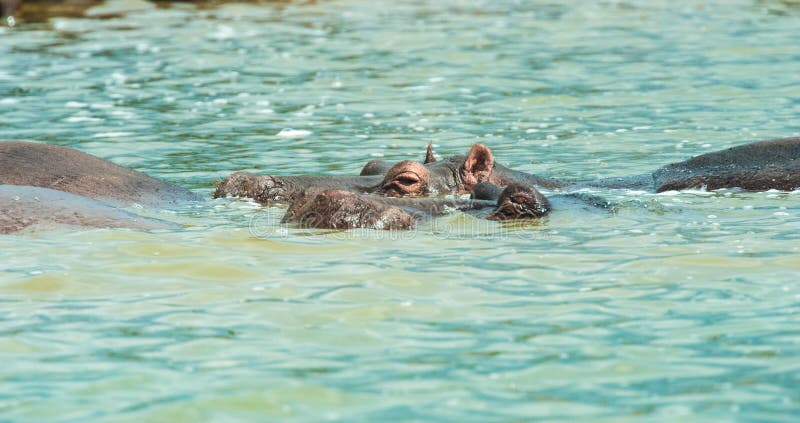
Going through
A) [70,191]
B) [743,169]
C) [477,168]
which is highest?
[70,191]

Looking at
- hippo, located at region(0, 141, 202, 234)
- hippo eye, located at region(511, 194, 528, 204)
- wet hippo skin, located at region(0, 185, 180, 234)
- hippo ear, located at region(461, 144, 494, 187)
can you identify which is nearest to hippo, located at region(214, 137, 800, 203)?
hippo ear, located at region(461, 144, 494, 187)

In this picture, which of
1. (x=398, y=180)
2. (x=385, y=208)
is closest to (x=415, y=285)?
(x=385, y=208)

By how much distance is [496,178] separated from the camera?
33.3 feet

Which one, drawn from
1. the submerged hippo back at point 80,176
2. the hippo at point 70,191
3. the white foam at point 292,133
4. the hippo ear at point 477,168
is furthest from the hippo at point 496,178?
the white foam at point 292,133

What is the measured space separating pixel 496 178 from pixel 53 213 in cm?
363

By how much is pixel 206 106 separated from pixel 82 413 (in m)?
11.3

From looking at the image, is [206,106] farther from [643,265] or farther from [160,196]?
[643,265]

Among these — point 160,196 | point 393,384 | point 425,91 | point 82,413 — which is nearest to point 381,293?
point 393,384

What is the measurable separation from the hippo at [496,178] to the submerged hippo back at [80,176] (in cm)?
48

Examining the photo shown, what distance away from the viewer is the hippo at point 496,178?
9367 millimetres

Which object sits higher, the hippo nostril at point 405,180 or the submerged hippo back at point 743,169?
the hippo nostril at point 405,180

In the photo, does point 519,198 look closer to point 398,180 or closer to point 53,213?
point 398,180

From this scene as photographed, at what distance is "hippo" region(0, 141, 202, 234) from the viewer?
313 inches

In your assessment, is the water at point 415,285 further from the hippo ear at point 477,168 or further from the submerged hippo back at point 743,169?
the hippo ear at point 477,168
